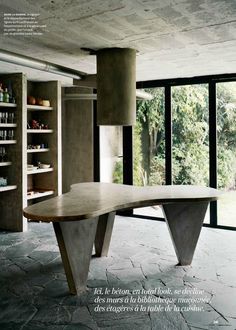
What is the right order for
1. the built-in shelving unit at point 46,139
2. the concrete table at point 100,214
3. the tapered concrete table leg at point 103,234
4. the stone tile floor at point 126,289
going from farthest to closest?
1. the built-in shelving unit at point 46,139
2. the tapered concrete table leg at point 103,234
3. the concrete table at point 100,214
4. the stone tile floor at point 126,289

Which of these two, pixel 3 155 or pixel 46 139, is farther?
pixel 46 139

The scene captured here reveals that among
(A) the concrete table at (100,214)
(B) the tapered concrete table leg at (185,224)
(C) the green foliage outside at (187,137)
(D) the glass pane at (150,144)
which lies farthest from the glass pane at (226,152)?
(B) the tapered concrete table leg at (185,224)

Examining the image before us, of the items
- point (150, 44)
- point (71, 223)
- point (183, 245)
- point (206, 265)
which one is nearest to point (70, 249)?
point (71, 223)

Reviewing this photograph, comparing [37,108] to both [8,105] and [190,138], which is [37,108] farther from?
[190,138]

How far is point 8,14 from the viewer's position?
2807mm

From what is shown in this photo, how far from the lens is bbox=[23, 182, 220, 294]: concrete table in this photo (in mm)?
2916

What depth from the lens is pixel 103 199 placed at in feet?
11.0

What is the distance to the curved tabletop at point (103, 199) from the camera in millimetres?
2779

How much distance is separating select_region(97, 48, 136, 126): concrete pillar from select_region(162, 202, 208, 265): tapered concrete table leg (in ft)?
3.71

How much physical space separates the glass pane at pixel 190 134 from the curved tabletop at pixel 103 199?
1.64m

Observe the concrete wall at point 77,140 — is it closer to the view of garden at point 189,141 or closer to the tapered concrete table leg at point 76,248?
the view of garden at point 189,141

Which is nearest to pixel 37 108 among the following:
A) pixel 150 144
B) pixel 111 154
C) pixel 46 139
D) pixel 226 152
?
pixel 46 139

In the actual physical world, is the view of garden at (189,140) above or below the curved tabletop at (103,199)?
above

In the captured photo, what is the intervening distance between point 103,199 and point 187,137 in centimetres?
289
